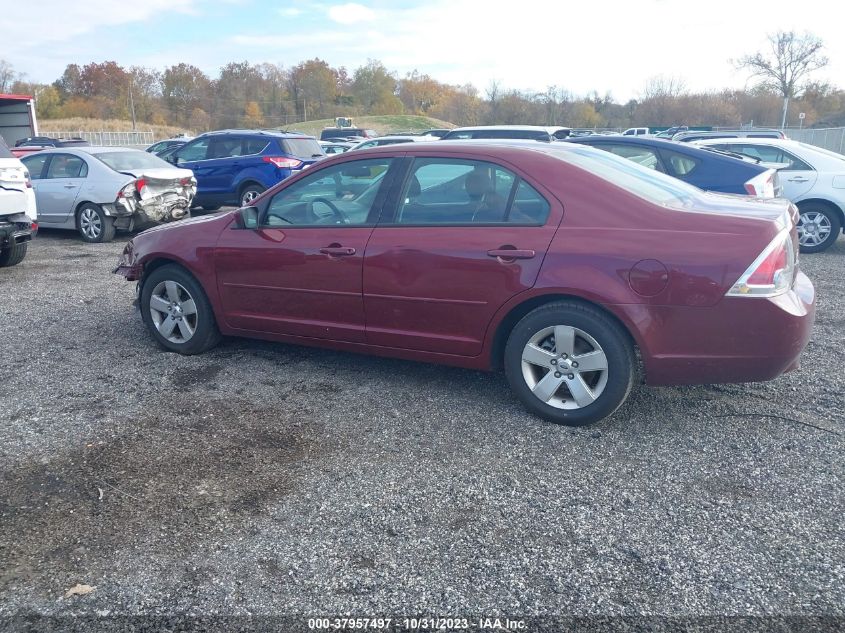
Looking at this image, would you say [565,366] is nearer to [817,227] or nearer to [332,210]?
[332,210]

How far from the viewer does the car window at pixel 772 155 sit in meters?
10.0

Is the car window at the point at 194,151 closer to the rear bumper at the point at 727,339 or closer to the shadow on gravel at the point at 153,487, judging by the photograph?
the shadow on gravel at the point at 153,487

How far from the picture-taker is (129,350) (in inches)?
221

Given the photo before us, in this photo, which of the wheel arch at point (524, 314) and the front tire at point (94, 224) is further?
the front tire at point (94, 224)

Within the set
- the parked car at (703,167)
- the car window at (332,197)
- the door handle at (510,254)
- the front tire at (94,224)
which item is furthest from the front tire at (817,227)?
the front tire at (94,224)

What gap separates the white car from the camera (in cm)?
976

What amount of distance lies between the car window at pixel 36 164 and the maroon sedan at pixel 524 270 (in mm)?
7932

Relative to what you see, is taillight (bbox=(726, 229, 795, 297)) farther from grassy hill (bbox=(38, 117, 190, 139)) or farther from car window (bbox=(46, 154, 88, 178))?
grassy hill (bbox=(38, 117, 190, 139))

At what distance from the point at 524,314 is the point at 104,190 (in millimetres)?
8880

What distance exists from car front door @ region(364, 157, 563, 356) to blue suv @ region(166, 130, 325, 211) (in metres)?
9.32

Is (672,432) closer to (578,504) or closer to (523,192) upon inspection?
(578,504)

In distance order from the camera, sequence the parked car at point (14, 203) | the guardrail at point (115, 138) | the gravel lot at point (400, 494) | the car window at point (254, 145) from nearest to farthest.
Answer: the gravel lot at point (400, 494) → the parked car at point (14, 203) → the car window at point (254, 145) → the guardrail at point (115, 138)

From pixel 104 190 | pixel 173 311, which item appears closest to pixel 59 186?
pixel 104 190

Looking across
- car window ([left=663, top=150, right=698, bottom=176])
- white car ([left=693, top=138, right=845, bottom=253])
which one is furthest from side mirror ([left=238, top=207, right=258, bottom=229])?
white car ([left=693, top=138, right=845, bottom=253])
